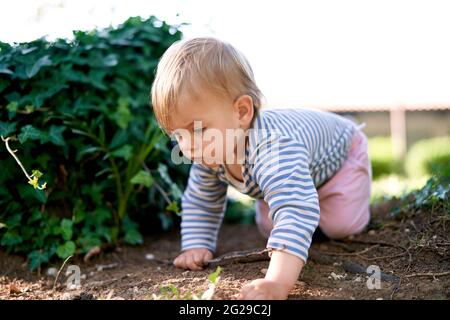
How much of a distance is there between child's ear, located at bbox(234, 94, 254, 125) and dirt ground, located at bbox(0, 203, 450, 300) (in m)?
0.61

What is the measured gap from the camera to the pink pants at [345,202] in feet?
8.79

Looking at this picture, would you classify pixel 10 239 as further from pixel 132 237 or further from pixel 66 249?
pixel 132 237

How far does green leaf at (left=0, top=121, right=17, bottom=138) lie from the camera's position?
7.82ft

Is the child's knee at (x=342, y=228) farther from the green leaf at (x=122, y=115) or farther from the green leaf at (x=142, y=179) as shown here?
the green leaf at (x=122, y=115)

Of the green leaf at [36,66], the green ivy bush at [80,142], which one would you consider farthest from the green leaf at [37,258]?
the green leaf at [36,66]

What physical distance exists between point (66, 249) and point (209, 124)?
109 centimetres

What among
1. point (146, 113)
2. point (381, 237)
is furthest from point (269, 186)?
point (146, 113)

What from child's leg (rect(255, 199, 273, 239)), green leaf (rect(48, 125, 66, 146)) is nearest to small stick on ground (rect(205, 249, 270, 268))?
child's leg (rect(255, 199, 273, 239))

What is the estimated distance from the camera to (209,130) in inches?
78.6

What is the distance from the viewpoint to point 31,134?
7.87 ft

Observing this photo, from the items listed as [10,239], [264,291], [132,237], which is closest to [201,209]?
[132,237]

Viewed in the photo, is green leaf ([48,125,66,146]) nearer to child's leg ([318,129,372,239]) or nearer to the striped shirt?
the striped shirt

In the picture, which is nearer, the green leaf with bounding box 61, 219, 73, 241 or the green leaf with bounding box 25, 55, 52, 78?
the green leaf with bounding box 25, 55, 52, 78

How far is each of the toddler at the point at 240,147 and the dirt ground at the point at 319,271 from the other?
0.18 m
